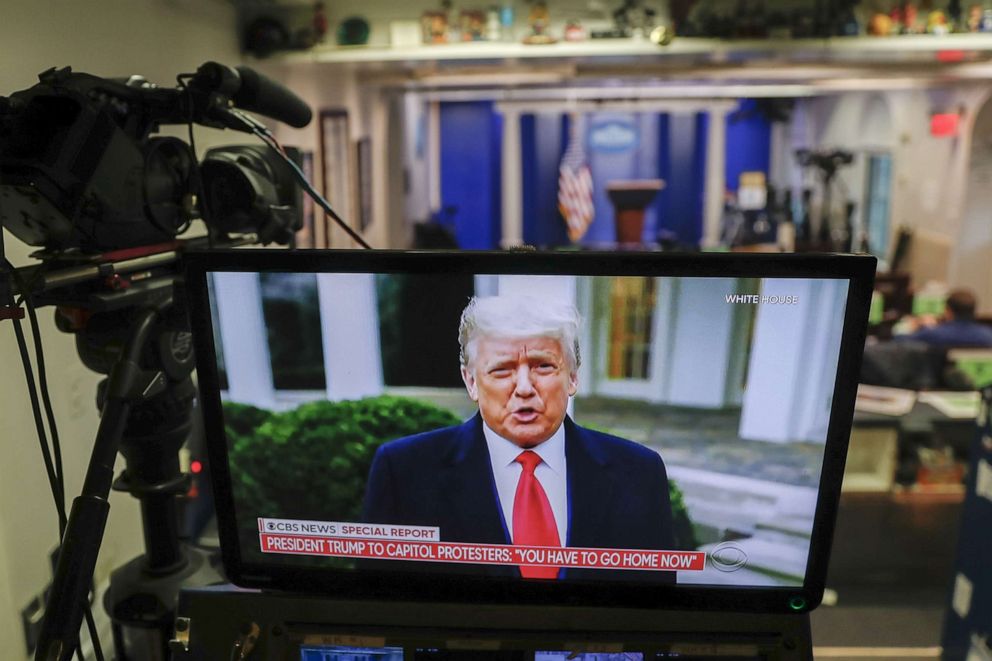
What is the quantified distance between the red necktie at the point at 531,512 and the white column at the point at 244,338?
0.92 feet

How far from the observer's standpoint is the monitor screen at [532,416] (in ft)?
2.47

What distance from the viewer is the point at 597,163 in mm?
5660

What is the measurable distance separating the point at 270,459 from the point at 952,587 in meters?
2.32

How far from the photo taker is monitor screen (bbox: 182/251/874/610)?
2.47 feet

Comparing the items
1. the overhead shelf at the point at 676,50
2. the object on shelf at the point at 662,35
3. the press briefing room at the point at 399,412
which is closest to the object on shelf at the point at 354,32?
the overhead shelf at the point at 676,50

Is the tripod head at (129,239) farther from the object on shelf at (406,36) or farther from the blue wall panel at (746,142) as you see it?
the blue wall panel at (746,142)

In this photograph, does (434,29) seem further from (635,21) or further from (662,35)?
(662,35)

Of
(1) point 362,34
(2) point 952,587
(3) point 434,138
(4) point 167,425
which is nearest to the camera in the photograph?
(4) point 167,425

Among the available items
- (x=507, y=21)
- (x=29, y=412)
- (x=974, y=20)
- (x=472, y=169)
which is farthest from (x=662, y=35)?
(x=29, y=412)

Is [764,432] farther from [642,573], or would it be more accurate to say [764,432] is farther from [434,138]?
[434,138]

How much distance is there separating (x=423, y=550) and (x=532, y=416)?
0.20 m

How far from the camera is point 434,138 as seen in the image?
5.80 metres

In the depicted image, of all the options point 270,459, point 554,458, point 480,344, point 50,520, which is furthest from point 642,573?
point 50,520

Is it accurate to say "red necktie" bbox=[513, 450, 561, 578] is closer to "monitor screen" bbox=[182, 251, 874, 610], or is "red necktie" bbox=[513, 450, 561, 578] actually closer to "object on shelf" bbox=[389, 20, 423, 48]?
"monitor screen" bbox=[182, 251, 874, 610]
